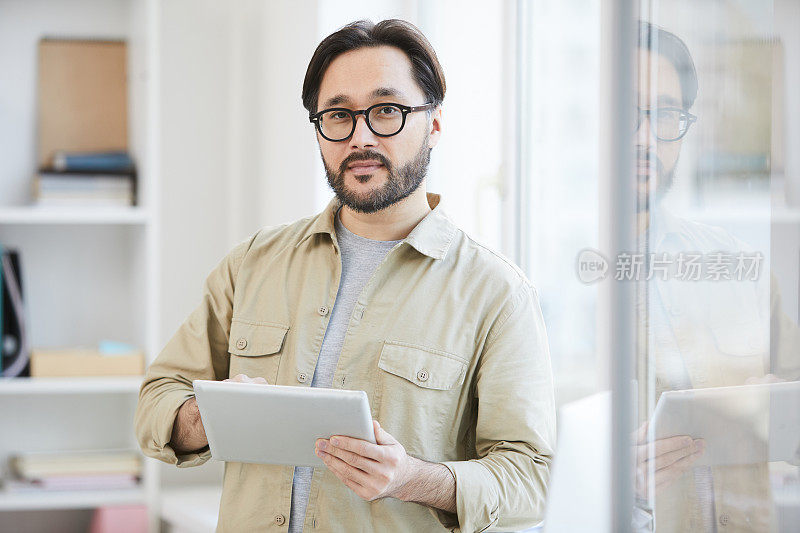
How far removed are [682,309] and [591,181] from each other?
116cm

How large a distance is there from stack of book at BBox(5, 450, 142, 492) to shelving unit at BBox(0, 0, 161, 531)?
0.08 ft

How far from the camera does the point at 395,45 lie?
1431mm

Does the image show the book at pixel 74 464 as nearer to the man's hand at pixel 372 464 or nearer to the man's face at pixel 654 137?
the man's hand at pixel 372 464

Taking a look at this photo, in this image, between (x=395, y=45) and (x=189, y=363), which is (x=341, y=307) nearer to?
(x=189, y=363)

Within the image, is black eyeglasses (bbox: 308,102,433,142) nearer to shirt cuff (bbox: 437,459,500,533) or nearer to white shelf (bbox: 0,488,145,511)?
shirt cuff (bbox: 437,459,500,533)

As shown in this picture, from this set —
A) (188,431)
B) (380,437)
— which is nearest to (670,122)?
(380,437)

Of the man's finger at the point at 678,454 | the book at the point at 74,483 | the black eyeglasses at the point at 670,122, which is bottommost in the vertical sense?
the book at the point at 74,483

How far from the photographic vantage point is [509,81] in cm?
206

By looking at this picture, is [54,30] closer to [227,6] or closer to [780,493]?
[227,6]

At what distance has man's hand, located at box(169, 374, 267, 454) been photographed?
4.40 feet

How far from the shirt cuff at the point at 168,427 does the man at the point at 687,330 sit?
867mm

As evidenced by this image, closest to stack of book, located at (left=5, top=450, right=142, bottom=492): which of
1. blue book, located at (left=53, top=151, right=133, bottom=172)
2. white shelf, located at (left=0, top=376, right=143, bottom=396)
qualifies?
white shelf, located at (left=0, top=376, right=143, bottom=396)

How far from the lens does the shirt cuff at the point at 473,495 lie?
120 centimetres

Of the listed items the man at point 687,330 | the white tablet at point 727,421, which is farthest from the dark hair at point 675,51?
the white tablet at point 727,421
